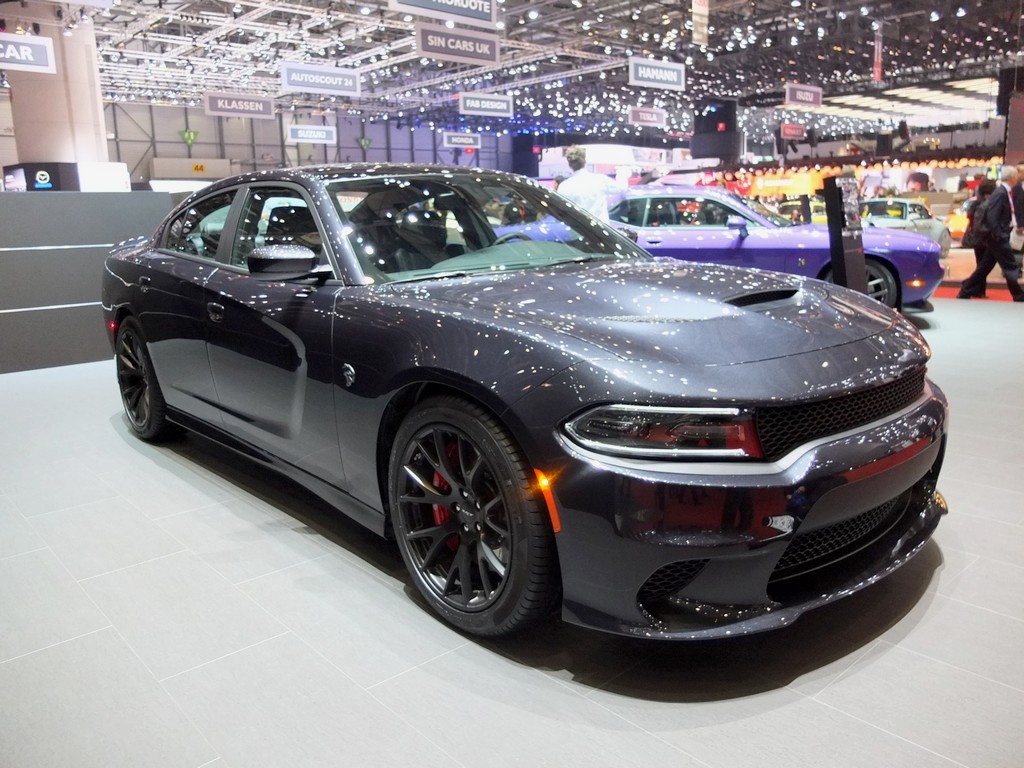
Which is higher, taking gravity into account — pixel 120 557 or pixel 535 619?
pixel 535 619

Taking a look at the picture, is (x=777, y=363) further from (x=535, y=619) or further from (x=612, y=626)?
(x=535, y=619)

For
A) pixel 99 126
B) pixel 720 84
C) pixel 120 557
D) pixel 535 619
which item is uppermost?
pixel 720 84

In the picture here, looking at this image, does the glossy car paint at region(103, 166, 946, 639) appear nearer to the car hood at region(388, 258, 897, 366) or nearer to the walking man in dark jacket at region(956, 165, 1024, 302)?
the car hood at region(388, 258, 897, 366)

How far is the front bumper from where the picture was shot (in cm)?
181

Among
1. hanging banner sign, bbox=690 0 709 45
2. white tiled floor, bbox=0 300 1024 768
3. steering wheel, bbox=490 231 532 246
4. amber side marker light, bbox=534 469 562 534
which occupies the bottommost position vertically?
white tiled floor, bbox=0 300 1024 768

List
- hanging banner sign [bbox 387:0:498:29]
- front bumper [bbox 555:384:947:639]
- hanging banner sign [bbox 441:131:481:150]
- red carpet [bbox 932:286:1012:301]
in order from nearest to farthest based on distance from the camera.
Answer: front bumper [bbox 555:384:947:639]
hanging banner sign [bbox 387:0:498:29]
red carpet [bbox 932:286:1012:301]
hanging banner sign [bbox 441:131:481:150]

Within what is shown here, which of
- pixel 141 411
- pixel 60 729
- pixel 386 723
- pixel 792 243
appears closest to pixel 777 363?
pixel 386 723

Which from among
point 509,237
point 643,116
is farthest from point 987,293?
point 643,116

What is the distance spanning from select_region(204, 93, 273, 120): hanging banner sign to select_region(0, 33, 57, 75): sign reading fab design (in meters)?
8.04

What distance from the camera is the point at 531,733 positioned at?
191 centimetres

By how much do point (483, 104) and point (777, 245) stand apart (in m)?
12.8

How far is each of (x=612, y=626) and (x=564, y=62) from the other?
24.2m

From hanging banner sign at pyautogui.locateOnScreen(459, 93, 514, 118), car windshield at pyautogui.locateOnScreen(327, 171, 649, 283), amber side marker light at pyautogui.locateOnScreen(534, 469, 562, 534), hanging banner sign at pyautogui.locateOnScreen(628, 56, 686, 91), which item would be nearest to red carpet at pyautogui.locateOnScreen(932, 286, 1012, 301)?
hanging banner sign at pyautogui.locateOnScreen(628, 56, 686, 91)

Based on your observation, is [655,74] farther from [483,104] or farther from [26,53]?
[26,53]
